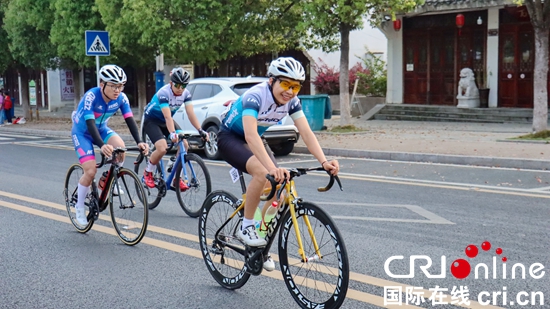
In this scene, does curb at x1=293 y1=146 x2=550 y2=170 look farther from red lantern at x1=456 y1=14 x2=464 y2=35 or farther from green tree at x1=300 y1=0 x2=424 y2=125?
red lantern at x1=456 y1=14 x2=464 y2=35

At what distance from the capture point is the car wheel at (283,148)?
1616 centimetres

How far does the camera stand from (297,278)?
5031 millimetres

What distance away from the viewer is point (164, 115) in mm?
9039

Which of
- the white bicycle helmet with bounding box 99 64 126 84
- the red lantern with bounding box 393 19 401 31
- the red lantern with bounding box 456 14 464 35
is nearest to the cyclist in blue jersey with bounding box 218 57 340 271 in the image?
the white bicycle helmet with bounding box 99 64 126 84

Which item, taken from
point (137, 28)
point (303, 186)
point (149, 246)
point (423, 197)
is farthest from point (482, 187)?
point (137, 28)

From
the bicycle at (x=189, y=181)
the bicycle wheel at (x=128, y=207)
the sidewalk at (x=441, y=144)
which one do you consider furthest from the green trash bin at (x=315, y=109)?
the bicycle wheel at (x=128, y=207)

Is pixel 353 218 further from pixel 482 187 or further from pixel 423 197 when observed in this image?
pixel 482 187

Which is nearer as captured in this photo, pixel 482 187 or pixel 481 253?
pixel 481 253

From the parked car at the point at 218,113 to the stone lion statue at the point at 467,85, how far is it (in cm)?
913

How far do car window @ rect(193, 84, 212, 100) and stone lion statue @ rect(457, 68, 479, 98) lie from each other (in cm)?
1029

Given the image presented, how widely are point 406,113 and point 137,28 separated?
30.3 ft

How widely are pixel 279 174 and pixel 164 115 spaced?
4501 mm

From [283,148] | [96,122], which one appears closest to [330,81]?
[283,148]

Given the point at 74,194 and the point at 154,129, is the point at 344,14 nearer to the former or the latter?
the point at 154,129
